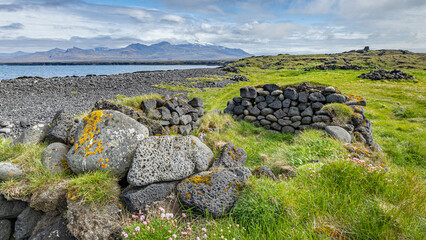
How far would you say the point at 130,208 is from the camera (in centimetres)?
392

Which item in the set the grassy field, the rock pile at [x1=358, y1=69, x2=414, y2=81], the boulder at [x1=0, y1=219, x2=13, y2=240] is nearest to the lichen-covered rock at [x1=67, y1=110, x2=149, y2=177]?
the grassy field

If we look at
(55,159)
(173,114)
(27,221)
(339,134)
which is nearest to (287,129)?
(339,134)

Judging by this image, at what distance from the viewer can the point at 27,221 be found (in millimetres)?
4352

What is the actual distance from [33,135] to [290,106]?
10.1m

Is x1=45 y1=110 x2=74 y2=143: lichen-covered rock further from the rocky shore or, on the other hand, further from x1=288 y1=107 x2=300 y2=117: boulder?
x1=288 y1=107 x2=300 y2=117: boulder

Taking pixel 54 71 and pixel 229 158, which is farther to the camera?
pixel 54 71

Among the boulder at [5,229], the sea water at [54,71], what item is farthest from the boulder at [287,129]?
the sea water at [54,71]

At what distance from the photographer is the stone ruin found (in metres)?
10.2

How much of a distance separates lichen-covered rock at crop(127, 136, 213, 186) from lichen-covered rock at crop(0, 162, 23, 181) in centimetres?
226

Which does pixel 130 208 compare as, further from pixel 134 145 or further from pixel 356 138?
pixel 356 138

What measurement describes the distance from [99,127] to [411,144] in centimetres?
1178

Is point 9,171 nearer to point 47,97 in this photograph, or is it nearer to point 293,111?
point 293,111

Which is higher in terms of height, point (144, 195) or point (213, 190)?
point (213, 190)

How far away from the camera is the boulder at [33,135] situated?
533 cm
